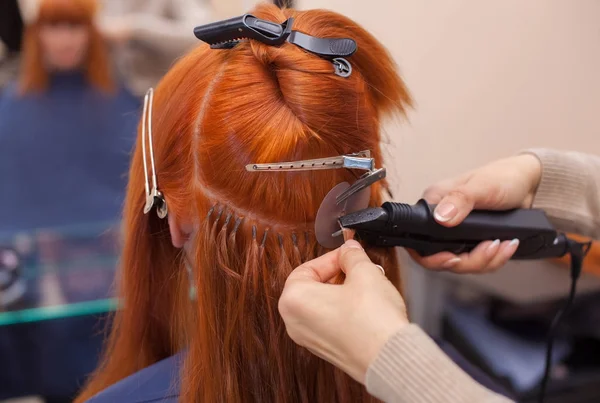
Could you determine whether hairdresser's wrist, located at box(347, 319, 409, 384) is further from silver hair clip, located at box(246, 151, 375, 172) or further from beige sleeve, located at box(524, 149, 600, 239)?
beige sleeve, located at box(524, 149, 600, 239)

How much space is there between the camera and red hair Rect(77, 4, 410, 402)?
55 centimetres

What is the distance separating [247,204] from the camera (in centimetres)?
58

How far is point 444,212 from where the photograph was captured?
2.10ft

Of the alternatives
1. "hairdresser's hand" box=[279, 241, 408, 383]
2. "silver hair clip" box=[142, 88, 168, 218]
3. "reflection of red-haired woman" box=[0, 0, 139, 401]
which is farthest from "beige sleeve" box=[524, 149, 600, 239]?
"reflection of red-haired woman" box=[0, 0, 139, 401]

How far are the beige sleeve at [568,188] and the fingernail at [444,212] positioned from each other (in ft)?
0.91

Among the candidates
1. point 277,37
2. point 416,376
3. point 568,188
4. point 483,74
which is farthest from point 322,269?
point 483,74

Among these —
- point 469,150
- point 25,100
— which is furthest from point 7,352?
point 469,150

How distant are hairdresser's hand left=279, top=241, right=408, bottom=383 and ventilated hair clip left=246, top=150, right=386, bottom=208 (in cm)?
11

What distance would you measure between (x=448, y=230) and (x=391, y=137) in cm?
27

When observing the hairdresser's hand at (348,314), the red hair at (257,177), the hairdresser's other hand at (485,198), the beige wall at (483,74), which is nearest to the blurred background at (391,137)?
the beige wall at (483,74)

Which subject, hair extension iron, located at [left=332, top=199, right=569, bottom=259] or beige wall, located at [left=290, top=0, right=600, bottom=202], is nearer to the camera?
hair extension iron, located at [left=332, top=199, right=569, bottom=259]

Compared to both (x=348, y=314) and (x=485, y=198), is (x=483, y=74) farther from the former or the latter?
(x=348, y=314)

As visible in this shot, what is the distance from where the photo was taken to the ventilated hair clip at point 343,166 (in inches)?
21.4

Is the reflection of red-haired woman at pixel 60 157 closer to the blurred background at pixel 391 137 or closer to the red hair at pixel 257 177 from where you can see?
the blurred background at pixel 391 137
